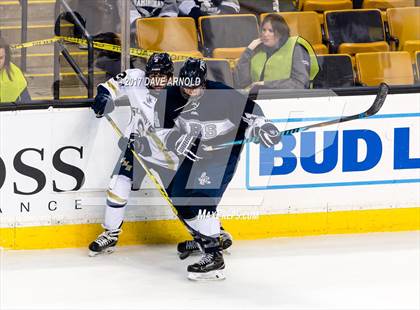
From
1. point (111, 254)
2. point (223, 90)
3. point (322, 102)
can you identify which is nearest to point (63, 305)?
point (111, 254)

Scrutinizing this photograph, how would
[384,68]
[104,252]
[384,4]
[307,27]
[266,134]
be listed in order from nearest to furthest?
1. [266,134]
2. [104,252]
3. [384,68]
4. [307,27]
5. [384,4]

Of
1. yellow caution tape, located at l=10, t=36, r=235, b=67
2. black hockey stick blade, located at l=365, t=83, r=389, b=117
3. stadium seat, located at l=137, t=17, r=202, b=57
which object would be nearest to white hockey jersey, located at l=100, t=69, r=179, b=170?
yellow caution tape, located at l=10, t=36, r=235, b=67

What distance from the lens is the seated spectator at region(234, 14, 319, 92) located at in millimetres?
6695

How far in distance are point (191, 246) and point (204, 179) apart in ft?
1.45

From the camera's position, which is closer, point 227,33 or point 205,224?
point 205,224

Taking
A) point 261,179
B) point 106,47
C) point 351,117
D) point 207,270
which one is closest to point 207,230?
point 207,270

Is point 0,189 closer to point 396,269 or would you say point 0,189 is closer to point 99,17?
point 99,17

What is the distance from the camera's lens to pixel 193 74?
6070 millimetres

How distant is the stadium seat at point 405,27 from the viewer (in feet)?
24.1

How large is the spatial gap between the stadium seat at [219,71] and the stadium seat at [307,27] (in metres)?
0.44

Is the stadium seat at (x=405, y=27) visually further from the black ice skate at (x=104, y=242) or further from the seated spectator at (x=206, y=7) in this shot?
the black ice skate at (x=104, y=242)

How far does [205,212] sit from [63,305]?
0.87 meters

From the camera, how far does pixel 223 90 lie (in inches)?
247

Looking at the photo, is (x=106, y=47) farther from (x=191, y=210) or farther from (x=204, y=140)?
(x=191, y=210)
